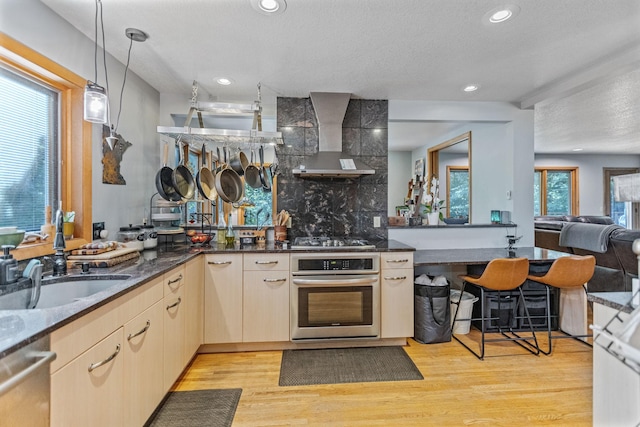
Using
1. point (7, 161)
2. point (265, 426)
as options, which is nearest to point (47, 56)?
point (7, 161)

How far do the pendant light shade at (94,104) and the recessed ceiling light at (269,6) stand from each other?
3.09 ft

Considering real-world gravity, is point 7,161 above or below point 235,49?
below

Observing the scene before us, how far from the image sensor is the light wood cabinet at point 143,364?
1.47 meters

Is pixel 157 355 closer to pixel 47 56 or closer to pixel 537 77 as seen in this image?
pixel 47 56

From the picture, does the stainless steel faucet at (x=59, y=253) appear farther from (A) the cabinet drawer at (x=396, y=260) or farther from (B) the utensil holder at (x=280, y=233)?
(A) the cabinet drawer at (x=396, y=260)

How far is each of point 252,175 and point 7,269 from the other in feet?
6.07

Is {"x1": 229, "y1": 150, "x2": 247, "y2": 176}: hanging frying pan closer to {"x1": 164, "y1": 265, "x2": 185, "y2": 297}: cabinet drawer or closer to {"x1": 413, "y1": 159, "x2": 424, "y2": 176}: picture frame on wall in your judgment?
{"x1": 164, "y1": 265, "x2": 185, "y2": 297}: cabinet drawer

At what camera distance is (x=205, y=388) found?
2.11 metres

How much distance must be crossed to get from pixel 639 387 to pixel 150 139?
356cm

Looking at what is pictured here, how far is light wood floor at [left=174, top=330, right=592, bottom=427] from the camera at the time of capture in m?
1.81

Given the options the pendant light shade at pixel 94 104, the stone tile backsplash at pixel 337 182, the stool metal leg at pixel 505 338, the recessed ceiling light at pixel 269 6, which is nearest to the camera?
the pendant light shade at pixel 94 104

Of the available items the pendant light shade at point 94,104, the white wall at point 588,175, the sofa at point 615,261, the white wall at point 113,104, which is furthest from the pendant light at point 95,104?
the white wall at point 588,175

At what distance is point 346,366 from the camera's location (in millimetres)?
2395

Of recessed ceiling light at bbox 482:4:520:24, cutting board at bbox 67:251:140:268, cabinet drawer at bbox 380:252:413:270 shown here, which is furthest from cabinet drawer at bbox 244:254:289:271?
recessed ceiling light at bbox 482:4:520:24
